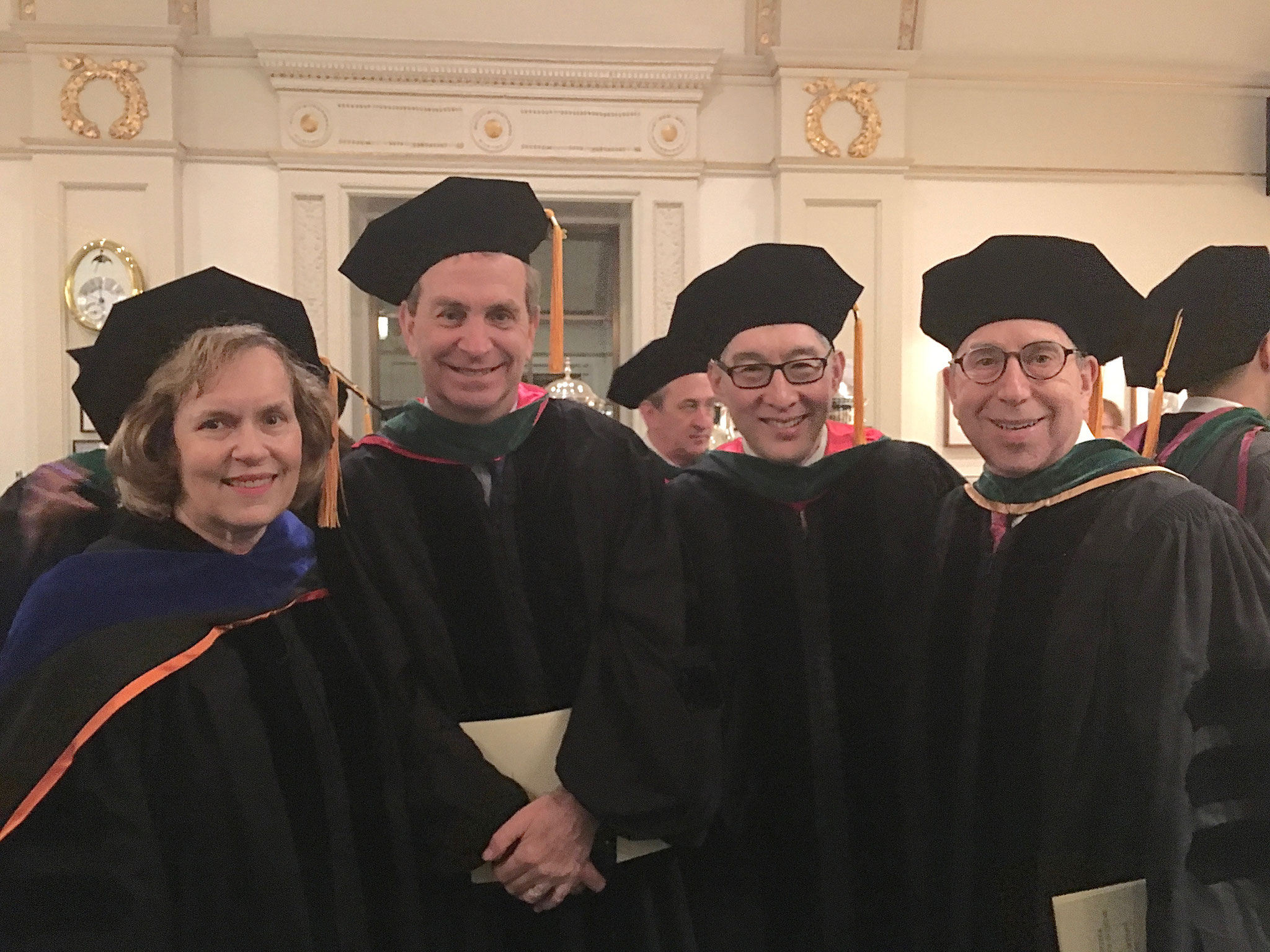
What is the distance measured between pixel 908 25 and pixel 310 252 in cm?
442

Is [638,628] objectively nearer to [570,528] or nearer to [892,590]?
[570,528]

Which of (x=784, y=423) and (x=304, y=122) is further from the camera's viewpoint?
(x=304, y=122)

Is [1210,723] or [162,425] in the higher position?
[162,425]

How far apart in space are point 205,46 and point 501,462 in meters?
5.69

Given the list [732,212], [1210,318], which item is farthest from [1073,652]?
[732,212]

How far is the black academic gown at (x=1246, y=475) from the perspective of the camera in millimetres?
1971

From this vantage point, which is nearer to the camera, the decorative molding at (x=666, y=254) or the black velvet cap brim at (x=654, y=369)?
the black velvet cap brim at (x=654, y=369)

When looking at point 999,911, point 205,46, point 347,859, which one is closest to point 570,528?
point 347,859

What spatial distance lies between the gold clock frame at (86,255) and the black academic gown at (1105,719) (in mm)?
5831

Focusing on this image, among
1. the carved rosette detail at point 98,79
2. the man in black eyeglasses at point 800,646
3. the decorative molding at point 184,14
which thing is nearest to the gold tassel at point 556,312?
the man in black eyeglasses at point 800,646

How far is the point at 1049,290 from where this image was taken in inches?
68.0

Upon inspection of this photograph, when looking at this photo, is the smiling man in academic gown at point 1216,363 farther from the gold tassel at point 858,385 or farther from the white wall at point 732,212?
the white wall at point 732,212

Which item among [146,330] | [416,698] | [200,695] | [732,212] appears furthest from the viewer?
[732,212]

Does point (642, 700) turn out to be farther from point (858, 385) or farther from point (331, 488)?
point (858, 385)
